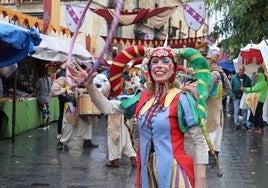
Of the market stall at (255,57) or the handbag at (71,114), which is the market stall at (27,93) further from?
the market stall at (255,57)

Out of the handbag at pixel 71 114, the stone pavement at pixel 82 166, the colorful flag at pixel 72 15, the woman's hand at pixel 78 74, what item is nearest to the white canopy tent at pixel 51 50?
the colorful flag at pixel 72 15

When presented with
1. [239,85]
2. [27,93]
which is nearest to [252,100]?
[239,85]

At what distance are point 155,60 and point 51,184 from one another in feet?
12.4

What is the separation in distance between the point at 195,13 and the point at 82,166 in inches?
332

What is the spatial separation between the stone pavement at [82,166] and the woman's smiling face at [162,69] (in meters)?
2.44

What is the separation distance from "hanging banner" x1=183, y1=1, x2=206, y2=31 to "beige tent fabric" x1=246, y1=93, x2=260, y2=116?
9.09 feet

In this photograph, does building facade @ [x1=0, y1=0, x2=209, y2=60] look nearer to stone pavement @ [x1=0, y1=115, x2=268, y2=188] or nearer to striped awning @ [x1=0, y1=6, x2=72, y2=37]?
striped awning @ [x1=0, y1=6, x2=72, y2=37]

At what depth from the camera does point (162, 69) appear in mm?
3471

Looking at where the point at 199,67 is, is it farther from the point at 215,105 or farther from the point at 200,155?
the point at 215,105

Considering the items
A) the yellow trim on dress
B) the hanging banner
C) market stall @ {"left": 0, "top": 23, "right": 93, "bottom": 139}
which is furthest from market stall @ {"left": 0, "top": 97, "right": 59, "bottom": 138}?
the yellow trim on dress

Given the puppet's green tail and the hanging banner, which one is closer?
the puppet's green tail

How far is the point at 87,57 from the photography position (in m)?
15.5

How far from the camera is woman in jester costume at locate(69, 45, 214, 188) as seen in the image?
131 inches

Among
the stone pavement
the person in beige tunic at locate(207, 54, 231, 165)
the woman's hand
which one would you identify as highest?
the woman's hand
